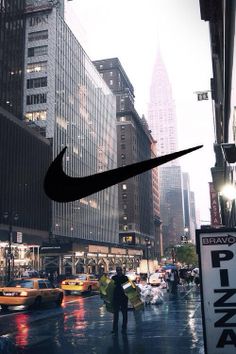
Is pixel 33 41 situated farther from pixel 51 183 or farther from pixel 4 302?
pixel 51 183

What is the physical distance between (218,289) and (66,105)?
257 ft

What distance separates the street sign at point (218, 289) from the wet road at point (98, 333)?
2855 millimetres

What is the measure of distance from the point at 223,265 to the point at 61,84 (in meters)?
77.9

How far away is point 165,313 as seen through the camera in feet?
58.4

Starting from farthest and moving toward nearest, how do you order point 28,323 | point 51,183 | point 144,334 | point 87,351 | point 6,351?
1. point 28,323
2. point 144,334
3. point 87,351
4. point 51,183
5. point 6,351

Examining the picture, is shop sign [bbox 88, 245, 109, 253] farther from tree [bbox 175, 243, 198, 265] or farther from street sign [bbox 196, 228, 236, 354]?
street sign [bbox 196, 228, 236, 354]

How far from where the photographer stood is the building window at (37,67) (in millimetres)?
80188

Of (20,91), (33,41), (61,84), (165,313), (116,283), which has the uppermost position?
(33,41)

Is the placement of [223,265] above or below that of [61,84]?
below

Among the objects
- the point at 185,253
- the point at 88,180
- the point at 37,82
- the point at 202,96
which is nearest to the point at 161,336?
the point at 88,180

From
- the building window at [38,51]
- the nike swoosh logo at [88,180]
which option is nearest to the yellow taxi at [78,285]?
the nike swoosh logo at [88,180]

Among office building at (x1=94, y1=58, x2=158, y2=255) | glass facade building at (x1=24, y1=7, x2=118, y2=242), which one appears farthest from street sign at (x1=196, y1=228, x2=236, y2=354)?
office building at (x1=94, y1=58, x2=158, y2=255)

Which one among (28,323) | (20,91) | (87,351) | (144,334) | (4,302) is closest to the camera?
(87,351)

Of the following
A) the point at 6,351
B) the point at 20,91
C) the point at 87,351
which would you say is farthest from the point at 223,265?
the point at 20,91
